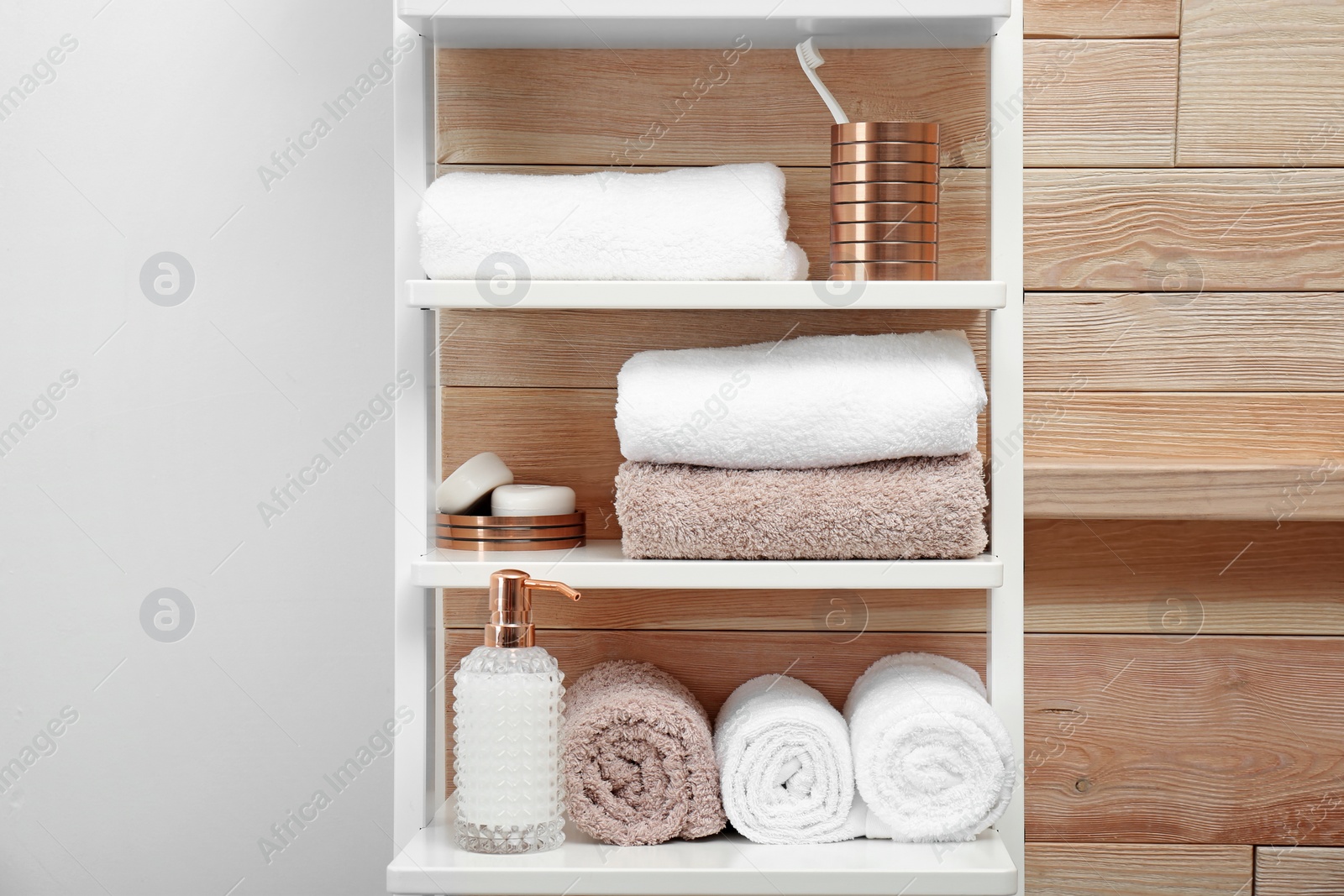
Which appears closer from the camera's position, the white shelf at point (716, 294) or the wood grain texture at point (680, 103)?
the white shelf at point (716, 294)

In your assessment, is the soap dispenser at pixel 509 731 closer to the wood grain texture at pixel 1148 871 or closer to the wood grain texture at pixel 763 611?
the wood grain texture at pixel 763 611

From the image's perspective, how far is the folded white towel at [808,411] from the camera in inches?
28.3

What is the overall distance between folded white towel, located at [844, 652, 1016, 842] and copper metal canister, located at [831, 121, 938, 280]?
0.31m

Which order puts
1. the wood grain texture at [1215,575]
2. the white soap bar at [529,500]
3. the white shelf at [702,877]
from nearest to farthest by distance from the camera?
the white shelf at [702,877] → the white soap bar at [529,500] → the wood grain texture at [1215,575]

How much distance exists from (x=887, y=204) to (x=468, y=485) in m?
0.38

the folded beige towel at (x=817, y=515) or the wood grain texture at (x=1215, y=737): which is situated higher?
the folded beige towel at (x=817, y=515)

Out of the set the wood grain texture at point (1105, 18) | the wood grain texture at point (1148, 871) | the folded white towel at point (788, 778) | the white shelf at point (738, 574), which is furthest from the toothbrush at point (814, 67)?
the wood grain texture at point (1148, 871)

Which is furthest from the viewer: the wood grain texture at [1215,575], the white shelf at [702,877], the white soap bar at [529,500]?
the wood grain texture at [1215,575]

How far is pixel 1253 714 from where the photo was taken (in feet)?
2.94

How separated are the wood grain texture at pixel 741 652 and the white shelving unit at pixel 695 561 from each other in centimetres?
9

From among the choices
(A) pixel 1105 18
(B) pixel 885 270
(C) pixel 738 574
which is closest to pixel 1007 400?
(B) pixel 885 270

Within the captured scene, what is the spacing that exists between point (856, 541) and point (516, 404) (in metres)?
0.32

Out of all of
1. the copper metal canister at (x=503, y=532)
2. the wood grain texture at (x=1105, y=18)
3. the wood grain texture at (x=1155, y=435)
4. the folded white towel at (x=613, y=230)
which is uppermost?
the wood grain texture at (x=1105, y=18)

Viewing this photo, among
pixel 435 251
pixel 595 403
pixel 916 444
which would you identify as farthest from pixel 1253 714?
pixel 435 251
